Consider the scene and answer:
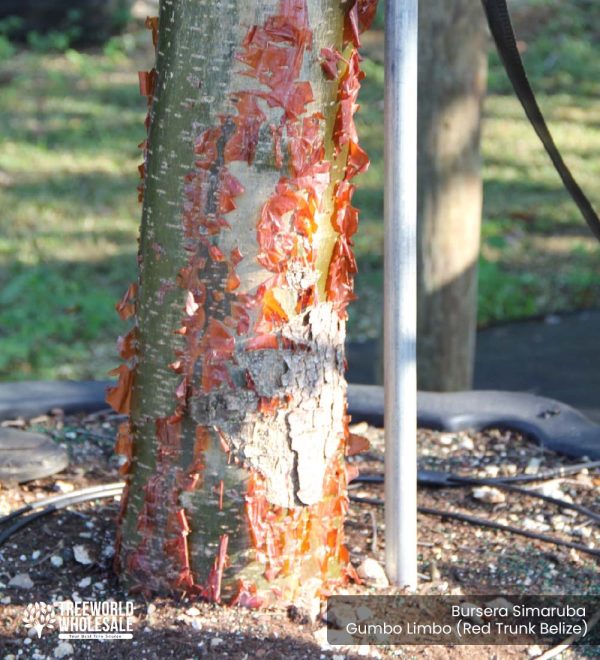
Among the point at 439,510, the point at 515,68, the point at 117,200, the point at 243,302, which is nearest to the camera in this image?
the point at 243,302

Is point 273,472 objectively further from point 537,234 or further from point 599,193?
point 599,193

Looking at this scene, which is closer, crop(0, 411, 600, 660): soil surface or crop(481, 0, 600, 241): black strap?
crop(0, 411, 600, 660): soil surface

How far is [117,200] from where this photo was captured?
243 inches

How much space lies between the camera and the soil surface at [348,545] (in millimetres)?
1921

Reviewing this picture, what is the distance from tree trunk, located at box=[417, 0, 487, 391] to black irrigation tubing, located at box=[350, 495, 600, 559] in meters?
1.36

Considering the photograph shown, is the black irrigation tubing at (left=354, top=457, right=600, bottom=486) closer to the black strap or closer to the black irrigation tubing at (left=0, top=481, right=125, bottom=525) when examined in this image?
the black strap

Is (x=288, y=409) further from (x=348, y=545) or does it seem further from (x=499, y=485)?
(x=499, y=485)

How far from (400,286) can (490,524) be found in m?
0.72

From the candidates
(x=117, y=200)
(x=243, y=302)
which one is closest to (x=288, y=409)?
(x=243, y=302)

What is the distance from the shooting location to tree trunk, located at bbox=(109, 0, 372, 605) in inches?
73.8

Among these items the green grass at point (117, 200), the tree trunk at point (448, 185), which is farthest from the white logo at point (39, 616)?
the green grass at point (117, 200)

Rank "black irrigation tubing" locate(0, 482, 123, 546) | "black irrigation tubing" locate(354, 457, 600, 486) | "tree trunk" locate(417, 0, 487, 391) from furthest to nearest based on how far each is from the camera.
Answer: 1. "tree trunk" locate(417, 0, 487, 391)
2. "black irrigation tubing" locate(354, 457, 600, 486)
3. "black irrigation tubing" locate(0, 482, 123, 546)

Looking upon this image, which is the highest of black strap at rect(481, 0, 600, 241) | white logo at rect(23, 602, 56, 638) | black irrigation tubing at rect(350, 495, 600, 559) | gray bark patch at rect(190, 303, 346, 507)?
black strap at rect(481, 0, 600, 241)

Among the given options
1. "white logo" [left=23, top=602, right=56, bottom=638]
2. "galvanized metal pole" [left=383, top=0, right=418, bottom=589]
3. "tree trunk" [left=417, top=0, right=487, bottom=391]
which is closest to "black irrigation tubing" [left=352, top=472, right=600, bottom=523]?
"galvanized metal pole" [left=383, top=0, right=418, bottom=589]
